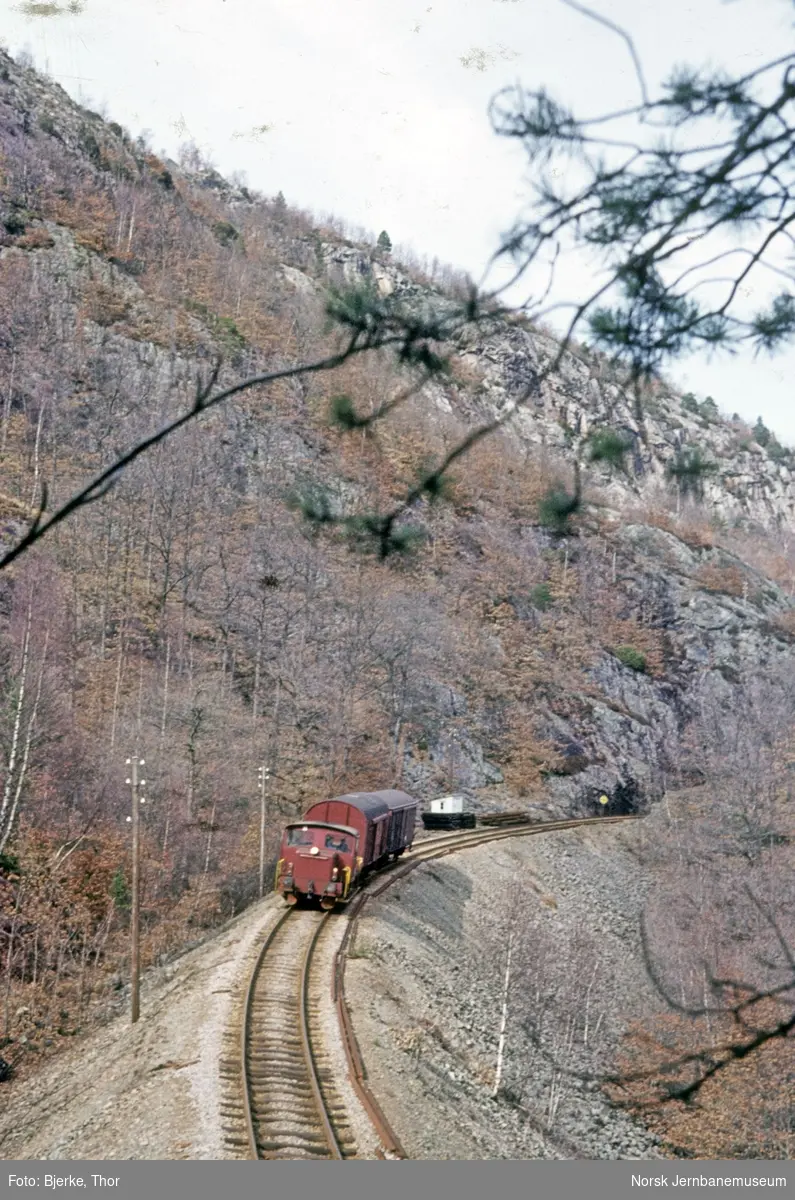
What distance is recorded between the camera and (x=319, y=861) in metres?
19.2

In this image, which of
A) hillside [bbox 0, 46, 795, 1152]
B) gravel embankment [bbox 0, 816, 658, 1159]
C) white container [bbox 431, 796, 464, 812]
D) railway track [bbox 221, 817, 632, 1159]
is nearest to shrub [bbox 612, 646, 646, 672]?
hillside [bbox 0, 46, 795, 1152]

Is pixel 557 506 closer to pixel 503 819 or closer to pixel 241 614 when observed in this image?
pixel 503 819

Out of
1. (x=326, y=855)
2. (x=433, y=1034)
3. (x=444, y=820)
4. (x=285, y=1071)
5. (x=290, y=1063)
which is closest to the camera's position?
(x=285, y=1071)

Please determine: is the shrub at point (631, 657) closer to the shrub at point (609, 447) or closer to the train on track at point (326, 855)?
the train on track at point (326, 855)

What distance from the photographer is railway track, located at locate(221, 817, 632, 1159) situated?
9.51m

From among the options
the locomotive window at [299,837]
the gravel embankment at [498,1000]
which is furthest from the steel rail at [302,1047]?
the locomotive window at [299,837]

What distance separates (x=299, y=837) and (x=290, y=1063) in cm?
778

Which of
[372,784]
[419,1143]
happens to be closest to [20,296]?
[372,784]

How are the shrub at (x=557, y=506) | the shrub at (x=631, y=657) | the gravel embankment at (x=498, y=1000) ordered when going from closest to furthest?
the shrub at (x=557, y=506) < the gravel embankment at (x=498, y=1000) < the shrub at (x=631, y=657)

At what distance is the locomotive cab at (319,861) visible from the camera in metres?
19.1

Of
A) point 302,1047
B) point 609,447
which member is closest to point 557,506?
point 609,447

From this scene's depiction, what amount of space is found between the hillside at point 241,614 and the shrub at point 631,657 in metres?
0.14

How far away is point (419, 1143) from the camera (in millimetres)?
10133

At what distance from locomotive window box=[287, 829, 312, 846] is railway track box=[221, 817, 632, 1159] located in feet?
5.11
